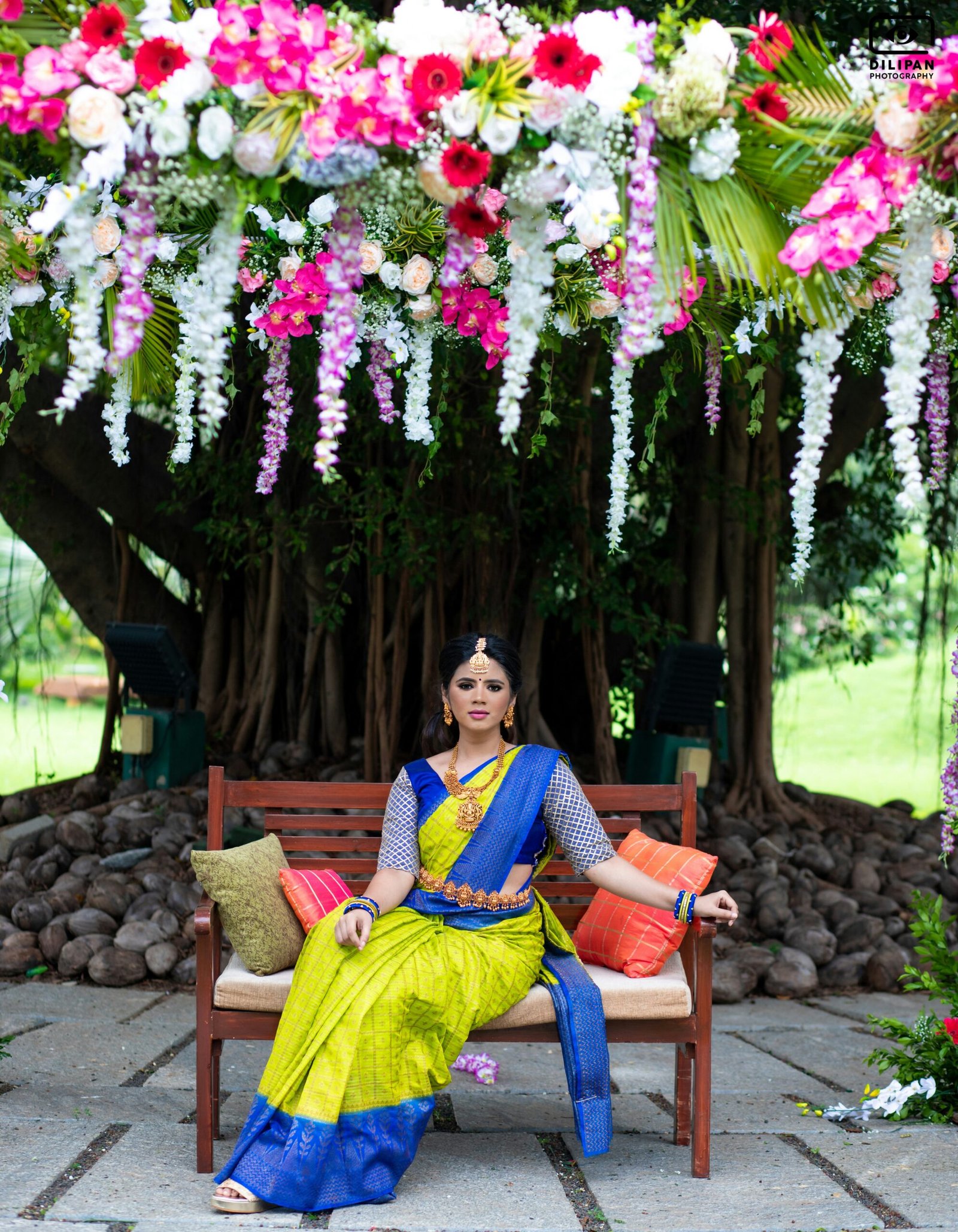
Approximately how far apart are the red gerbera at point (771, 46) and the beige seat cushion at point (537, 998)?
1731 millimetres

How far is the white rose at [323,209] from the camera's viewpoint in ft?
7.63

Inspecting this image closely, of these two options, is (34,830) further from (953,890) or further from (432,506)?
(953,890)

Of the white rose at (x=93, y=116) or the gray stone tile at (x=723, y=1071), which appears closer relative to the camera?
the white rose at (x=93, y=116)

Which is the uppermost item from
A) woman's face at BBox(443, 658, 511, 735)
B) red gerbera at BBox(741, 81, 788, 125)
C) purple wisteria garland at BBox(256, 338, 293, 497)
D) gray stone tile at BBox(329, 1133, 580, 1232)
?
red gerbera at BBox(741, 81, 788, 125)

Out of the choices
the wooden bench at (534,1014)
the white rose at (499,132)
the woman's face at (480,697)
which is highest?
the white rose at (499,132)

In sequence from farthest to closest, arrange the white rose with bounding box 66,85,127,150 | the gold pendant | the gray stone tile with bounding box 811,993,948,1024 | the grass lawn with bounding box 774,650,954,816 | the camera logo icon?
the grass lawn with bounding box 774,650,954,816 < the camera logo icon < the gray stone tile with bounding box 811,993,948,1024 < the gold pendant < the white rose with bounding box 66,85,127,150

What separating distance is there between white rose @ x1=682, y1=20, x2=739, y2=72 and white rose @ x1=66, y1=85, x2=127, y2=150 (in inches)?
34.0

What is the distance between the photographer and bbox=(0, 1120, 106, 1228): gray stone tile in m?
2.25

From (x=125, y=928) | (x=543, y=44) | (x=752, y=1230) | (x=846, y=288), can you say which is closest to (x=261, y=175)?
(x=543, y=44)

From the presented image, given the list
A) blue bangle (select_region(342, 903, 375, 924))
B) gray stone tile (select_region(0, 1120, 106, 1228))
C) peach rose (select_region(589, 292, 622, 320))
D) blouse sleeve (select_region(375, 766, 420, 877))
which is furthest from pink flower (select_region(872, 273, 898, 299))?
gray stone tile (select_region(0, 1120, 106, 1228))

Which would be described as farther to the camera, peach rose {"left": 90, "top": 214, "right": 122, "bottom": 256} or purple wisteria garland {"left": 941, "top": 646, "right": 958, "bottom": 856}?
purple wisteria garland {"left": 941, "top": 646, "right": 958, "bottom": 856}

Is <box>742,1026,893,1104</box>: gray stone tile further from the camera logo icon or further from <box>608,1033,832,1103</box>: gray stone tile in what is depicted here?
the camera logo icon

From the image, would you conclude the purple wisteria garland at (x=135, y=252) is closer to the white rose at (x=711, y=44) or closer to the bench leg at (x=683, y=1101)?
the white rose at (x=711, y=44)

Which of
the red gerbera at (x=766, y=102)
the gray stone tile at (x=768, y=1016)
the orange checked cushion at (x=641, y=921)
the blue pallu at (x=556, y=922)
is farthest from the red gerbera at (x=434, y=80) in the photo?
the gray stone tile at (x=768, y=1016)
